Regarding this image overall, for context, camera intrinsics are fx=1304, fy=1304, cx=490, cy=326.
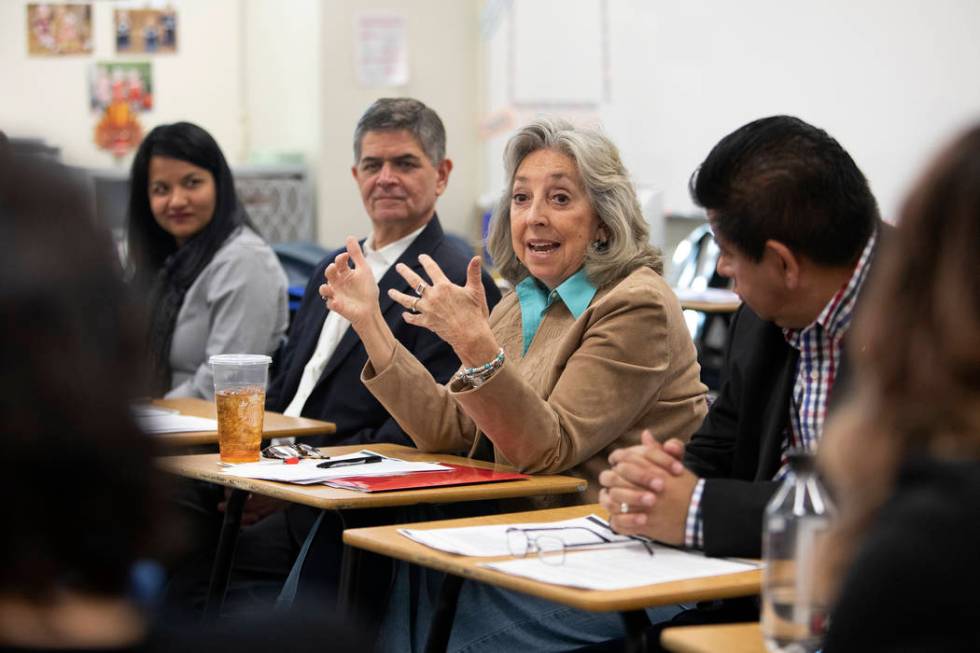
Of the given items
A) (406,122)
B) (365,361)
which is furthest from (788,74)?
(365,361)

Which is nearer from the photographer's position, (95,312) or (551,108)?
(95,312)

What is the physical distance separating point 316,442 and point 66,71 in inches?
230

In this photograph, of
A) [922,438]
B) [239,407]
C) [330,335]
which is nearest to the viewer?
[922,438]

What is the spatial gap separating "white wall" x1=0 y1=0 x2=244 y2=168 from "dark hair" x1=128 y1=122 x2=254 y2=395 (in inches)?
173

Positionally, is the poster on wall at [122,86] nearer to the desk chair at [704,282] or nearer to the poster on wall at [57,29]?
the poster on wall at [57,29]

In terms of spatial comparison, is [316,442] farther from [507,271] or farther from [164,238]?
[164,238]

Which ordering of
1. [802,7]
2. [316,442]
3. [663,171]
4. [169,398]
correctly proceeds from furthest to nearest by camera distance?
[663,171] → [802,7] → [169,398] → [316,442]

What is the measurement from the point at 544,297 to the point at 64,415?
2.23 meters

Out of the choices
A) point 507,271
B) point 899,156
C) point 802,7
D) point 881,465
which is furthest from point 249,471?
point 802,7

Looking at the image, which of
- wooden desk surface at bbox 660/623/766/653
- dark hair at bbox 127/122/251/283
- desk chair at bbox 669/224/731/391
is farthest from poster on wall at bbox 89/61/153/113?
wooden desk surface at bbox 660/623/766/653

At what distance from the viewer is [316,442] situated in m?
3.43

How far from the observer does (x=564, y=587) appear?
163 cm

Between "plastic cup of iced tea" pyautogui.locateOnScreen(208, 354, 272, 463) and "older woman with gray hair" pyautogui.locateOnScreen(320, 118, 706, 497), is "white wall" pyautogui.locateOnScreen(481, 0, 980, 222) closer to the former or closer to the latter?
"older woman with gray hair" pyautogui.locateOnScreen(320, 118, 706, 497)

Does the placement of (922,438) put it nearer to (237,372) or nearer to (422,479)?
(422,479)
